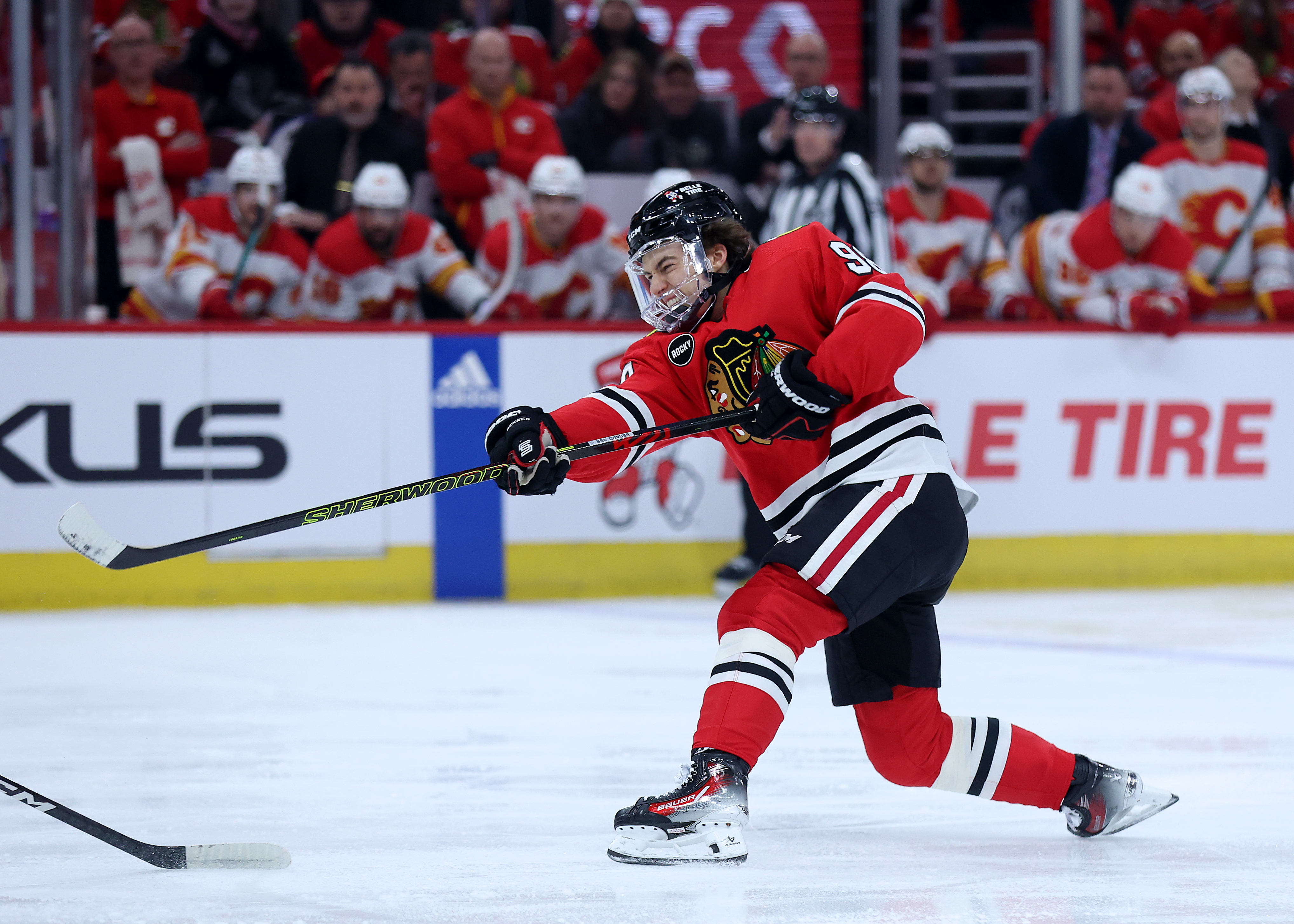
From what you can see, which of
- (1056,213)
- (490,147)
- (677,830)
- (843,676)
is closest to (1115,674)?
(843,676)

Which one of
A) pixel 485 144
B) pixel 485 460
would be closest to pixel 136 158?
pixel 485 144

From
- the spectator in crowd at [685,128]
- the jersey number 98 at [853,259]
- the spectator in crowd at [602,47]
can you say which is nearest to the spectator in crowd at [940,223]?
the spectator in crowd at [685,128]

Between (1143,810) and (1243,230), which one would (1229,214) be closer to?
(1243,230)

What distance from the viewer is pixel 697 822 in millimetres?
2045

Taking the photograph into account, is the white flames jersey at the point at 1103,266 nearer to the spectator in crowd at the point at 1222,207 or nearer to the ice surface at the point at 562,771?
the spectator in crowd at the point at 1222,207

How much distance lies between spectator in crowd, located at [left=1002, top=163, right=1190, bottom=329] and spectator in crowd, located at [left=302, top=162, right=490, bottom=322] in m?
2.15

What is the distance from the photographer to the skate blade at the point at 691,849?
2.04 meters

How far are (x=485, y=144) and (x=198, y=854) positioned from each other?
14.2ft

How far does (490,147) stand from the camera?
20.2 feet

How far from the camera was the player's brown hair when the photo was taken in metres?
2.37

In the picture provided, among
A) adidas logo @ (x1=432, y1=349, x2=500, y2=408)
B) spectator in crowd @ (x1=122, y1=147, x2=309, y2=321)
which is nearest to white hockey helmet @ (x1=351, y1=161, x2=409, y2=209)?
spectator in crowd @ (x1=122, y1=147, x2=309, y2=321)

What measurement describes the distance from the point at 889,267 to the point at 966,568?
4.12 feet

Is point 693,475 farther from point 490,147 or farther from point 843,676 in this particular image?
point 843,676

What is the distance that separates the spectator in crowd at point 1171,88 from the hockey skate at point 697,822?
5.34 m
